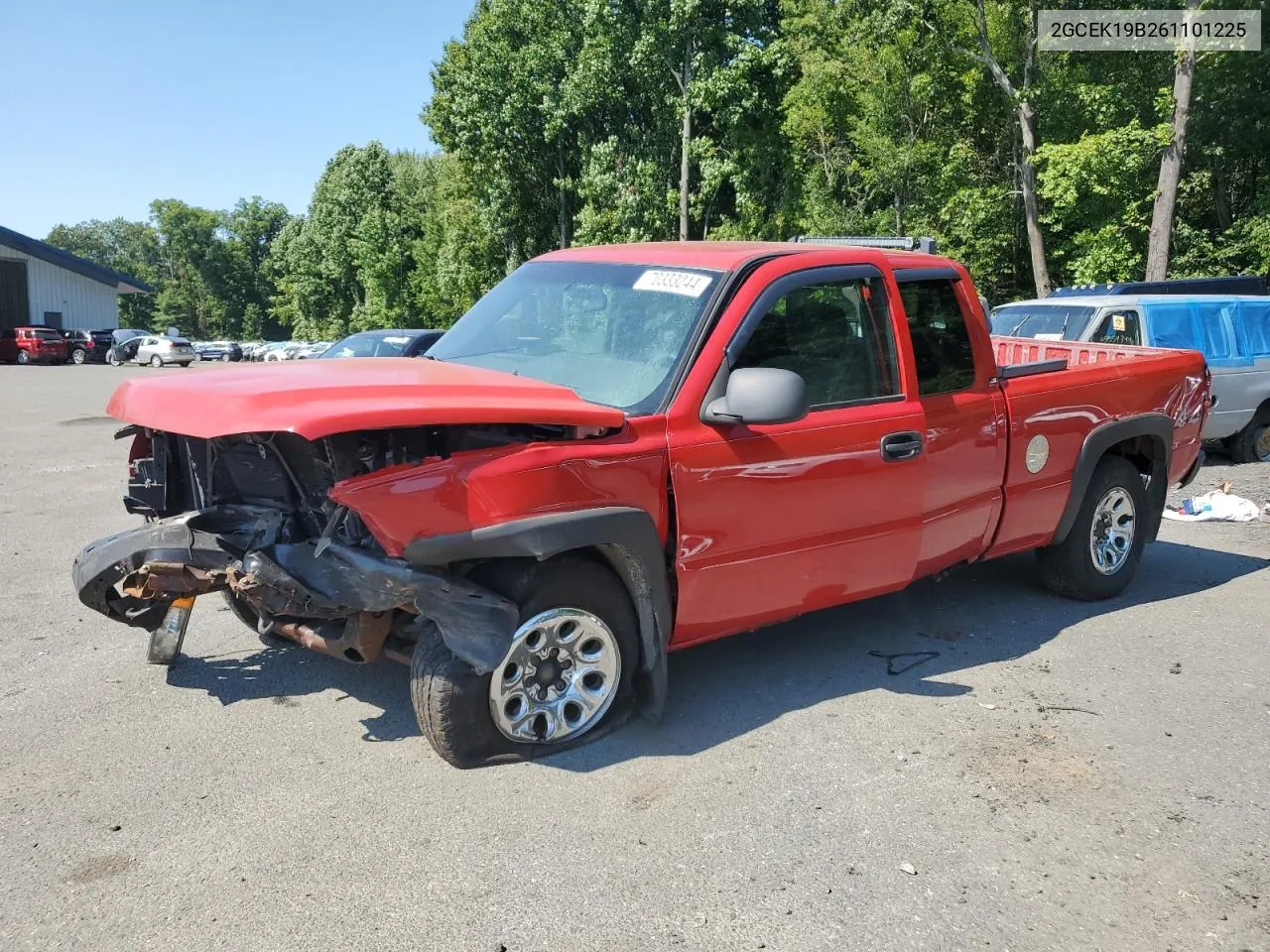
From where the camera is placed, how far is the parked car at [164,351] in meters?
43.9

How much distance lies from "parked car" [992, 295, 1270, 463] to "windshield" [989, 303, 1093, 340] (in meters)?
0.01

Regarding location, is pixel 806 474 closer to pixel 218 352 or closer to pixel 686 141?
pixel 686 141

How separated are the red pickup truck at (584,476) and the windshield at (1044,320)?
6563mm

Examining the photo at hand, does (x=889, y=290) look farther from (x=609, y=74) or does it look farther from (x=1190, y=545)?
(x=609, y=74)

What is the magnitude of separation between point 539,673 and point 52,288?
57.7m

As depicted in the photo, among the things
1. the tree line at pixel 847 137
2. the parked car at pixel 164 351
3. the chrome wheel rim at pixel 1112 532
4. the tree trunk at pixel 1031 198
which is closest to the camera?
the chrome wheel rim at pixel 1112 532

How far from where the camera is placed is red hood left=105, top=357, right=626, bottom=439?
3312mm

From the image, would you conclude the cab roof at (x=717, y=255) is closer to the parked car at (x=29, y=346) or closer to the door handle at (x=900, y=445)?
the door handle at (x=900, y=445)

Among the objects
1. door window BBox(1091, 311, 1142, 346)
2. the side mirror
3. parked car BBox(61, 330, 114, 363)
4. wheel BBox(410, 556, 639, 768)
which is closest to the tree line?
door window BBox(1091, 311, 1142, 346)

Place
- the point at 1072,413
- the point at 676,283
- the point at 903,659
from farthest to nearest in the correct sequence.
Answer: the point at 1072,413
the point at 903,659
the point at 676,283

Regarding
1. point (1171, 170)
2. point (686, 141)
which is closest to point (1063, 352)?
point (1171, 170)

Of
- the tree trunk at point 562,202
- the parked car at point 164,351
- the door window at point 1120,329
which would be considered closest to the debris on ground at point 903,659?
the door window at point 1120,329

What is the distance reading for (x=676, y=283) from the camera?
4.43 meters

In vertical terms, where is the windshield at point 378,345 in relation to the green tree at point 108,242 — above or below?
below
